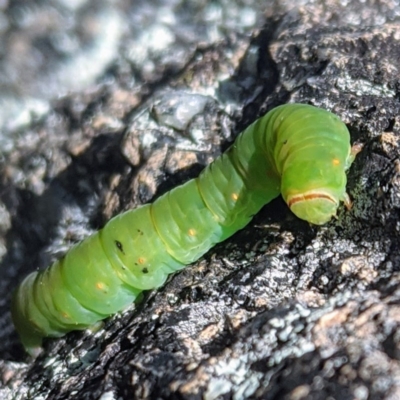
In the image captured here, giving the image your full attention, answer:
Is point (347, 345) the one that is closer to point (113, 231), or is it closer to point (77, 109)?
point (113, 231)

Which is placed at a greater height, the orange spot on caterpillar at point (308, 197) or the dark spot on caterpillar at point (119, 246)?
the orange spot on caterpillar at point (308, 197)

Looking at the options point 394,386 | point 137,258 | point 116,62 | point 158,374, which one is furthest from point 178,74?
point 394,386

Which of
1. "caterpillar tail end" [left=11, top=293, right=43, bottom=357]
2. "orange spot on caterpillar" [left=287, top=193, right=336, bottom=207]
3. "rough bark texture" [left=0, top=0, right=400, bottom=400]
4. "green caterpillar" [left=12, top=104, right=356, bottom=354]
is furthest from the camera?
"caterpillar tail end" [left=11, top=293, right=43, bottom=357]

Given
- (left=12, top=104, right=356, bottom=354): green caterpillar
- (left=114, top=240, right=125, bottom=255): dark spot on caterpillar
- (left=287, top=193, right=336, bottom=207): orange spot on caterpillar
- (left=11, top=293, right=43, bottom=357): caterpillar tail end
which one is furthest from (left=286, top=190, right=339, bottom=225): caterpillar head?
(left=11, top=293, right=43, bottom=357): caterpillar tail end

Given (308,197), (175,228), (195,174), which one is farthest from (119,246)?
(308,197)

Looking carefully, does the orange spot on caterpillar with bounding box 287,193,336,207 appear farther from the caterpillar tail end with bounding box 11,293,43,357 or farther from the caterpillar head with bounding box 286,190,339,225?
the caterpillar tail end with bounding box 11,293,43,357

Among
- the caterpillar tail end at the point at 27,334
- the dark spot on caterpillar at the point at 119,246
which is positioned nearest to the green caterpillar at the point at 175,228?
the dark spot on caterpillar at the point at 119,246

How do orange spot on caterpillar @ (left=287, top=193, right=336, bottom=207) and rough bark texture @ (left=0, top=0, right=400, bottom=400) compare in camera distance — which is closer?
rough bark texture @ (left=0, top=0, right=400, bottom=400)

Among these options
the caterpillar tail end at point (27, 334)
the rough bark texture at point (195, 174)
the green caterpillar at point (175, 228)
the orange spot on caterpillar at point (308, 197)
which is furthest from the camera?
the caterpillar tail end at point (27, 334)

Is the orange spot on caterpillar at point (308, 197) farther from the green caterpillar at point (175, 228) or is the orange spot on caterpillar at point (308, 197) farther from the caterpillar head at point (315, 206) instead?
the green caterpillar at point (175, 228)
